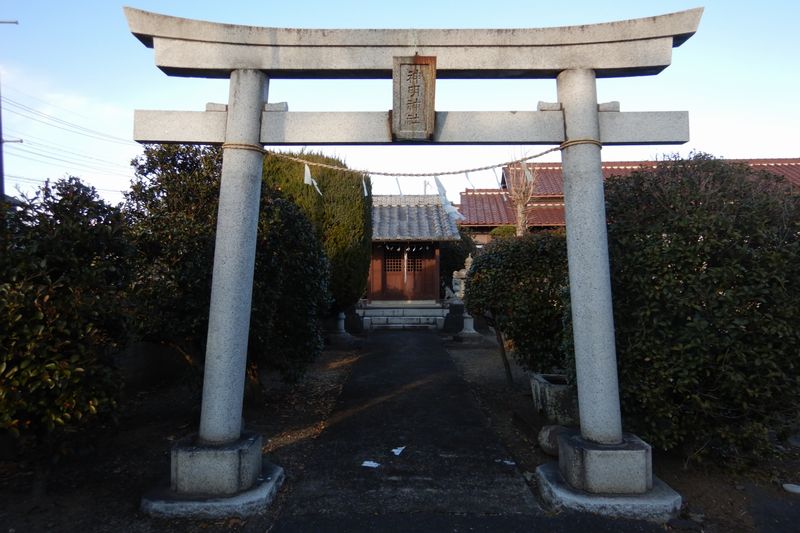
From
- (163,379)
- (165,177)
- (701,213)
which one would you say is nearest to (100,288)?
(165,177)

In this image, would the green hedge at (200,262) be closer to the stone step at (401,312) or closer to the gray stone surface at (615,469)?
the gray stone surface at (615,469)

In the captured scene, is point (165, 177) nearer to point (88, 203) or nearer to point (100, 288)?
point (88, 203)

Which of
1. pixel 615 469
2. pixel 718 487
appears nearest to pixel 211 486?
pixel 615 469

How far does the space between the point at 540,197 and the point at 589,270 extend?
16460 mm

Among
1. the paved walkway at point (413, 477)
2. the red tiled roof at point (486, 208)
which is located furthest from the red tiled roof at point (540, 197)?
the paved walkway at point (413, 477)

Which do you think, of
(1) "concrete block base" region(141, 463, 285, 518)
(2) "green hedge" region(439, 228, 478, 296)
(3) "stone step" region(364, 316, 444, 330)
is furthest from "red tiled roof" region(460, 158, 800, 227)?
(1) "concrete block base" region(141, 463, 285, 518)

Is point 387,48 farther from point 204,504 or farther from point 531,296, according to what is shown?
point 204,504

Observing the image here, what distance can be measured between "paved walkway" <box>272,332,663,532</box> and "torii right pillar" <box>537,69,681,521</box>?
0.22m

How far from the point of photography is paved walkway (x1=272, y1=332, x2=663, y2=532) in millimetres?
3740

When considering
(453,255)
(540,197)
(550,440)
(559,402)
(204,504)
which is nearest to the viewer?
(204,504)

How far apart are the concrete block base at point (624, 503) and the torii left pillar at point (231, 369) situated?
2550 mm

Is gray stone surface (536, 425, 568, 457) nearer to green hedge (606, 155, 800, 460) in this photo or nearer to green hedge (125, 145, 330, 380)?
green hedge (606, 155, 800, 460)

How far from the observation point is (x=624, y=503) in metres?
3.79

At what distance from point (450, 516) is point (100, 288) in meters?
3.57
